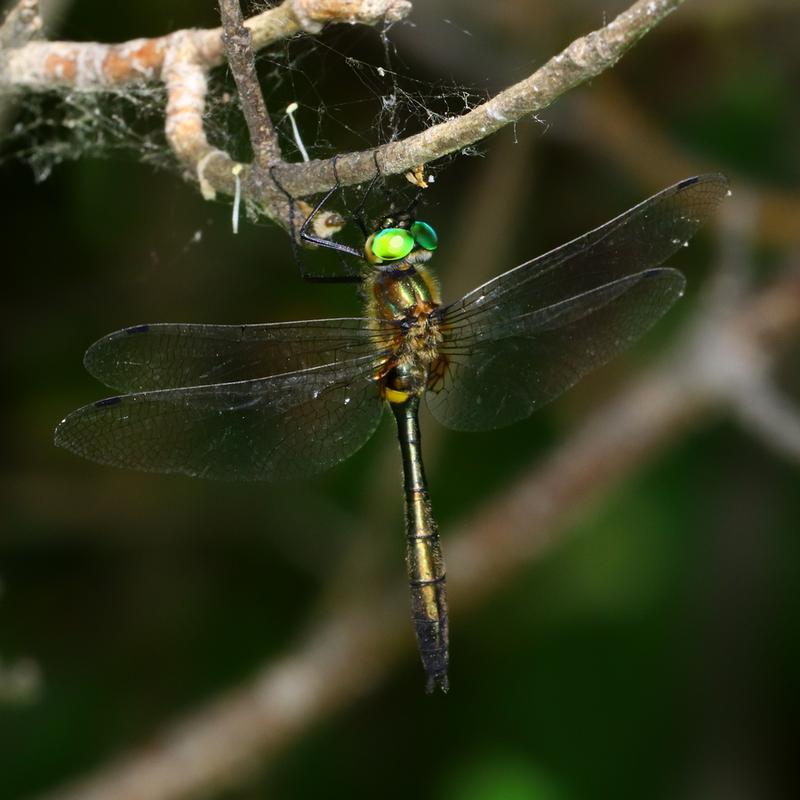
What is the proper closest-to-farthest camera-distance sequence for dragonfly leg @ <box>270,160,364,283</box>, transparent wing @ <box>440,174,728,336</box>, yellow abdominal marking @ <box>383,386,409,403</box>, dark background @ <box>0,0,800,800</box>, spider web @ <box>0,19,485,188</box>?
dragonfly leg @ <box>270,160,364,283</box>
transparent wing @ <box>440,174,728,336</box>
spider web @ <box>0,19,485,188</box>
yellow abdominal marking @ <box>383,386,409,403</box>
dark background @ <box>0,0,800,800</box>

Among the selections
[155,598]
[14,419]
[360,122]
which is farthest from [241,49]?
[155,598]

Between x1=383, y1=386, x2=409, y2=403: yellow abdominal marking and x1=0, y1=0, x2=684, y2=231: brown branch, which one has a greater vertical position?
x1=0, y1=0, x2=684, y2=231: brown branch

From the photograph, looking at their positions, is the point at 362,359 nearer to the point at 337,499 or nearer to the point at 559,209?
the point at 337,499

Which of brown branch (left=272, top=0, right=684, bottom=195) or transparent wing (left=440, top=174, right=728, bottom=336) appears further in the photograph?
transparent wing (left=440, top=174, right=728, bottom=336)

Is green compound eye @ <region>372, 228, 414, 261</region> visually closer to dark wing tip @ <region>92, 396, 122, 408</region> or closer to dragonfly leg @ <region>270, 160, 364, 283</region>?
dragonfly leg @ <region>270, 160, 364, 283</region>

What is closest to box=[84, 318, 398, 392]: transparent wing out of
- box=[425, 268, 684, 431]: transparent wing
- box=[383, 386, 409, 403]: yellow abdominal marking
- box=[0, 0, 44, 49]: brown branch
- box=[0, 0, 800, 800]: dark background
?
box=[383, 386, 409, 403]: yellow abdominal marking

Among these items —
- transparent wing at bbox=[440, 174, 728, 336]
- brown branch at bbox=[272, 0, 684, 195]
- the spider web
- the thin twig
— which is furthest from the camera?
the spider web

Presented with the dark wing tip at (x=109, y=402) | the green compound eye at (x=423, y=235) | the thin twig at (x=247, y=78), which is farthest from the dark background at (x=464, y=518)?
the thin twig at (x=247, y=78)

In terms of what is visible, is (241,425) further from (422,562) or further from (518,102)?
(518,102)
